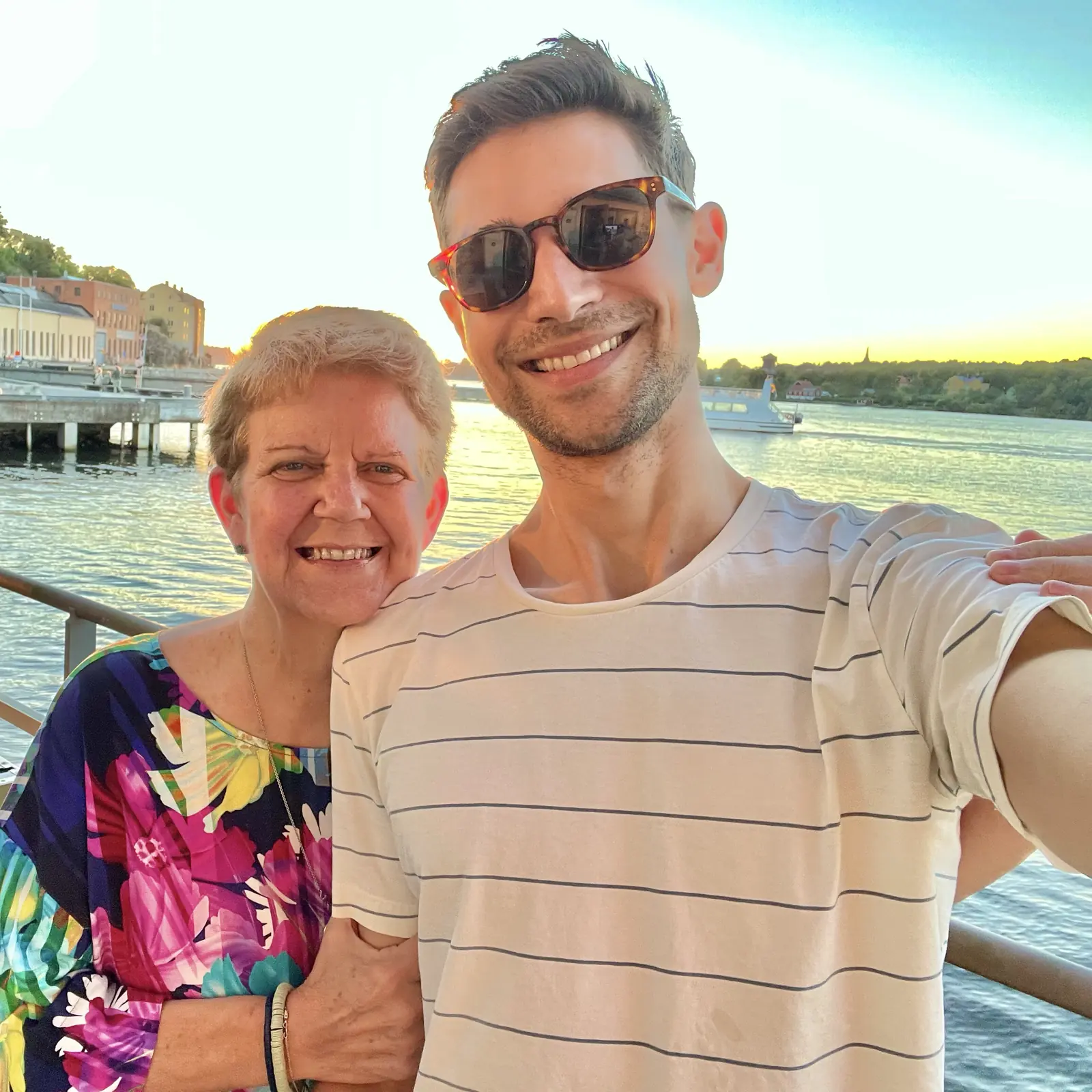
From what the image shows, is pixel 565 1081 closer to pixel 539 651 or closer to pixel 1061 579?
pixel 539 651

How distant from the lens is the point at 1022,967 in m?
1.11

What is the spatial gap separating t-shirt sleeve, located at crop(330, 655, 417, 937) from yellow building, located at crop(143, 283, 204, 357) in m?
126

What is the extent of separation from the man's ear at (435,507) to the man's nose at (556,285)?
0.52 metres

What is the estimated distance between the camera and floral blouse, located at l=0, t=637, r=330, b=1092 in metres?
1.57

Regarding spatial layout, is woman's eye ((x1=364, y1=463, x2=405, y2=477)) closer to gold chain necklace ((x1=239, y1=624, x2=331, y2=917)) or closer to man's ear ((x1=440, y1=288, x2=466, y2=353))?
man's ear ((x1=440, y1=288, x2=466, y2=353))

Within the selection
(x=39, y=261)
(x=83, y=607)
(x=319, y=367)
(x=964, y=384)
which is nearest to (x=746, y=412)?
(x=964, y=384)

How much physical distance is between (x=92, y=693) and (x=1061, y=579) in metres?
1.52

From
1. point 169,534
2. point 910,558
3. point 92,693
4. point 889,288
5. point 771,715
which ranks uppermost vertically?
point 889,288

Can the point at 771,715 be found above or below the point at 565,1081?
above

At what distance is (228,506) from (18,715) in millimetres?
1903

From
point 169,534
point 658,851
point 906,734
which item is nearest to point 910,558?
point 906,734

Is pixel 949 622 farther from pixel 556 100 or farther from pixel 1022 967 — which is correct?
pixel 556 100

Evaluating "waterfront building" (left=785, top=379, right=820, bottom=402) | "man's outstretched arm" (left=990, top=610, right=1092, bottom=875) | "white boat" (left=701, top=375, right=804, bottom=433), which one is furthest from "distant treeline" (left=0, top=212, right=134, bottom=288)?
"man's outstretched arm" (left=990, top=610, right=1092, bottom=875)

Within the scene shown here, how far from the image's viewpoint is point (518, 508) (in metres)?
36.6
